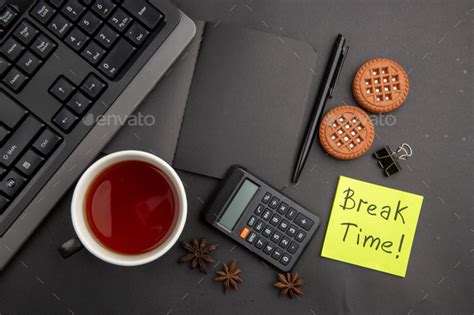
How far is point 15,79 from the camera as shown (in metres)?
0.48

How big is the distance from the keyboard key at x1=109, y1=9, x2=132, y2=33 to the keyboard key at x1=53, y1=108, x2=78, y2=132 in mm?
102

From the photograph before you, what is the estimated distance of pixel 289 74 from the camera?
1.90 feet

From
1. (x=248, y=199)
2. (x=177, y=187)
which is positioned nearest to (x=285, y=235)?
(x=248, y=199)

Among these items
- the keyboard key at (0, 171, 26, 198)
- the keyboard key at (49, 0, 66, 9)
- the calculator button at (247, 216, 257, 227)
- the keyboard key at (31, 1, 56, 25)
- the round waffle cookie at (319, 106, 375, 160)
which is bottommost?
the keyboard key at (0, 171, 26, 198)

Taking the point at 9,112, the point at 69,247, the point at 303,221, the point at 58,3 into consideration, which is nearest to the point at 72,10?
the point at 58,3

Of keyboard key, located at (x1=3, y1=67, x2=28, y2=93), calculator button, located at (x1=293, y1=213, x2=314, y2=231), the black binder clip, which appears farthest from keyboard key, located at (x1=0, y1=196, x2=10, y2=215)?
the black binder clip

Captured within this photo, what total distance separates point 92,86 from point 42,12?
88mm

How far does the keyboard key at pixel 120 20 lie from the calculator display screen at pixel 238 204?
8.8 inches

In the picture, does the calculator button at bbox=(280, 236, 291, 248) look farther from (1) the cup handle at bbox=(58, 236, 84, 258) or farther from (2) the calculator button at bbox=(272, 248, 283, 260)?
(1) the cup handle at bbox=(58, 236, 84, 258)

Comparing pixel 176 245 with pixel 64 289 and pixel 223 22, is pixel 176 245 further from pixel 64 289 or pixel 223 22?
pixel 223 22

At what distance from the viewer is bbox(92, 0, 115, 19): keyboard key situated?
0.49 meters

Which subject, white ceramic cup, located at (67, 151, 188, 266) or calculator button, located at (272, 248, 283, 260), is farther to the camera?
calculator button, located at (272, 248, 283, 260)

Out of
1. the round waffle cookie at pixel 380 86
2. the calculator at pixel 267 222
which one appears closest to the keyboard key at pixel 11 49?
the calculator at pixel 267 222

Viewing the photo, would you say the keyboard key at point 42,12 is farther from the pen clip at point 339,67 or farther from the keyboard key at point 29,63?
the pen clip at point 339,67
